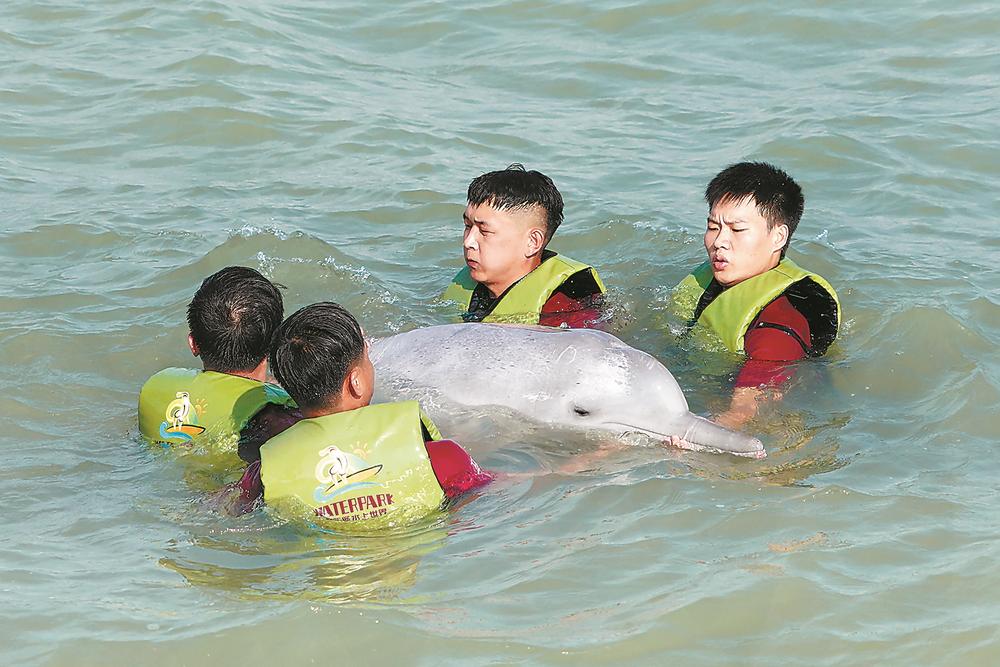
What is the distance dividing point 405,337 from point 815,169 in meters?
5.92

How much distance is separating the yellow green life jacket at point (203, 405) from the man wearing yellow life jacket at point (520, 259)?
2.04 meters

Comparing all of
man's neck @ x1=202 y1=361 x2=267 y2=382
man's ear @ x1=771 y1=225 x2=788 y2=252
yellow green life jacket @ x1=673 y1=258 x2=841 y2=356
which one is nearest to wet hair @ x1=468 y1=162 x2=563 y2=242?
yellow green life jacket @ x1=673 y1=258 x2=841 y2=356

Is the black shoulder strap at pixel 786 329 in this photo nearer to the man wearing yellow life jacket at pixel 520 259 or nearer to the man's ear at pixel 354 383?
the man wearing yellow life jacket at pixel 520 259

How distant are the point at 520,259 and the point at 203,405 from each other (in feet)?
8.73

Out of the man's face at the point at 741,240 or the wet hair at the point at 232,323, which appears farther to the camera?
the man's face at the point at 741,240

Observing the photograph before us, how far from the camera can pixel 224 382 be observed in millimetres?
6891

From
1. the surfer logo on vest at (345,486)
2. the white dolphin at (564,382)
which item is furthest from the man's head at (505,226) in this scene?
the surfer logo on vest at (345,486)

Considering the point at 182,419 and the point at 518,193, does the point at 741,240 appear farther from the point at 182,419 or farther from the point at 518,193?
the point at 182,419

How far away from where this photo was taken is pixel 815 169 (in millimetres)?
11680

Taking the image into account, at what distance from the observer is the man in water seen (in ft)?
25.8

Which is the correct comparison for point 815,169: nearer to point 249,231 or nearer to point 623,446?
point 249,231

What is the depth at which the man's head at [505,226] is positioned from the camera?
8.62 metres

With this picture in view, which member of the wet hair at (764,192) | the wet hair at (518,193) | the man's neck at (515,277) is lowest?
the man's neck at (515,277)

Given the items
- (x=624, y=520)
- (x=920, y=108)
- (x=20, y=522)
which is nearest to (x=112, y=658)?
(x=20, y=522)
